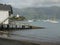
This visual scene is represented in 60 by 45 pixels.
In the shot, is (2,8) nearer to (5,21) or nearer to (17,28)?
(5,21)

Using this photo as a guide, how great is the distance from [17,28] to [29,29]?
4.49 metres

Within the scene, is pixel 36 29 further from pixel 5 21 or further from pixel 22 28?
pixel 5 21

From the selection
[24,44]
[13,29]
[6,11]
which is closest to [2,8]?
[6,11]

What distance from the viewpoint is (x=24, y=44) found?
32125mm

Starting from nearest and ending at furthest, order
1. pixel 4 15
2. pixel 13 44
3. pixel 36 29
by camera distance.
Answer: pixel 13 44 → pixel 4 15 → pixel 36 29

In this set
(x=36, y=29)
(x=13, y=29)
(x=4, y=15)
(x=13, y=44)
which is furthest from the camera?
(x=36, y=29)

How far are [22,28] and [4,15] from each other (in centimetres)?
896

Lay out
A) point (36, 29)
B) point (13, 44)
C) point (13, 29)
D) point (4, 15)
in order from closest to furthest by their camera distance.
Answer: point (13, 44) → point (4, 15) → point (13, 29) → point (36, 29)

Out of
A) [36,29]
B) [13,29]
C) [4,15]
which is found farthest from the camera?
[36,29]

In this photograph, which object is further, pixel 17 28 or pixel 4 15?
→ pixel 17 28

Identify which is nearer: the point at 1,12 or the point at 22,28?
the point at 1,12

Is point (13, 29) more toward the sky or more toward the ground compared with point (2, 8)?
more toward the ground

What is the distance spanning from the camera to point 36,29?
75812 mm

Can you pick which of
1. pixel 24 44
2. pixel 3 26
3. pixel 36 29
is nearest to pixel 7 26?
pixel 3 26
